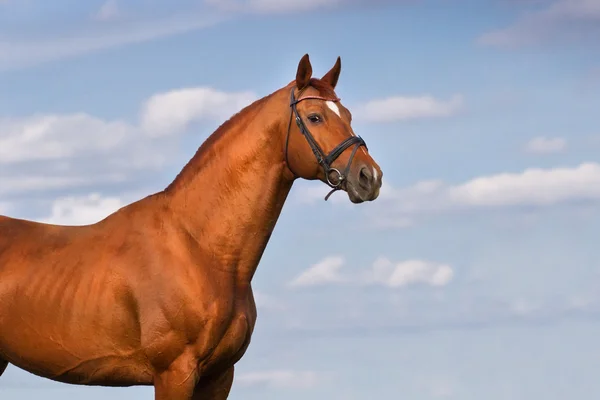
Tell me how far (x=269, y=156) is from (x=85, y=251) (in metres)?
2.23

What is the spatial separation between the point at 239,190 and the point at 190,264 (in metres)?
0.88

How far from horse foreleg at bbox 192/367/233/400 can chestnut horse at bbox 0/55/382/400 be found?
0.04 ft

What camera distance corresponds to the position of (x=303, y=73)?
38.1 ft

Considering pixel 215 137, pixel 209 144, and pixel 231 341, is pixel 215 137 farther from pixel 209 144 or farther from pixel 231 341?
pixel 231 341

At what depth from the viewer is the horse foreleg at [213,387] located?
40.2 ft

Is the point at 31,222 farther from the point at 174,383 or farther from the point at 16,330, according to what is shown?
the point at 174,383

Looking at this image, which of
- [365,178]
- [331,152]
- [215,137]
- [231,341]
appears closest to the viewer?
[365,178]

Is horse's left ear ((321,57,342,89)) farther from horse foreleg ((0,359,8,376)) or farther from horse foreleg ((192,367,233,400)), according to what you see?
horse foreleg ((0,359,8,376))

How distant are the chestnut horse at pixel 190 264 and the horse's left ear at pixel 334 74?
13mm

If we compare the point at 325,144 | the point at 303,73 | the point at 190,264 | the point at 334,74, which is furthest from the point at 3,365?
the point at 334,74

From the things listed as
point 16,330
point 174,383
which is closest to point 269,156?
point 174,383

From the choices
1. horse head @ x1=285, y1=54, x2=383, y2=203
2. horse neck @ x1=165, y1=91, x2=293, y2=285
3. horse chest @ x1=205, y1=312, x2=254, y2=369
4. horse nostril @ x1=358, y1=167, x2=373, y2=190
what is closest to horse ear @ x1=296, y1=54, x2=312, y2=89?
horse head @ x1=285, y1=54, x2=383, y2=203

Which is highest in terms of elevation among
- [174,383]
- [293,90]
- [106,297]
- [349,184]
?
[293,90]

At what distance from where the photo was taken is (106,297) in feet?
38.9
